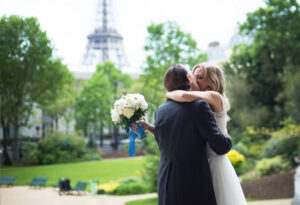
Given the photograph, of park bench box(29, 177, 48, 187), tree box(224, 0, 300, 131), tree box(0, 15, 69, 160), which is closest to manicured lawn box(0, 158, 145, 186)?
park bench box(29, 177, 48, 187)

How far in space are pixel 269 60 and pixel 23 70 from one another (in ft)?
28.3

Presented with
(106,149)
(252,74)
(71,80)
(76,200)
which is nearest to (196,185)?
(76,200)

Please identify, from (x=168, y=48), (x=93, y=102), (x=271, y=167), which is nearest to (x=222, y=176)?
(x=271, y=167)

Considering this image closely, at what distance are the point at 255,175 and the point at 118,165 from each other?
17.1 ft

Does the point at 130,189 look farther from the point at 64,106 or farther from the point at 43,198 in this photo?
the point at 64,106

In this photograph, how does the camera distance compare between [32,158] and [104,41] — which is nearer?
[32,158]

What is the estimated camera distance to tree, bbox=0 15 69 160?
22.0 feet

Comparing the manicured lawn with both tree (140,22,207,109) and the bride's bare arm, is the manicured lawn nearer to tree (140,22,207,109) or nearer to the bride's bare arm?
tree (140,22,207,109)

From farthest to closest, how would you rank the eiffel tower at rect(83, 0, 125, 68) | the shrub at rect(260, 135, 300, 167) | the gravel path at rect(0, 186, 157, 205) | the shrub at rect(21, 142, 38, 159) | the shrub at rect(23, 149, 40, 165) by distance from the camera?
the eiffel tower at rect(83, 0, 125, 68) < the shrub at rect(260, 135, 300, 167) < the shrub at rect(23, 149, 40, 165) < the shrub at rect(21, 142, 38, 159) < the gravel path at rect(0, 186, 157, 205)

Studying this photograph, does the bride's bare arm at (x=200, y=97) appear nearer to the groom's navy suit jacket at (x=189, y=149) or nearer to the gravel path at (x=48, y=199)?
the groom's navy suit jacket at (x=189, y=149)

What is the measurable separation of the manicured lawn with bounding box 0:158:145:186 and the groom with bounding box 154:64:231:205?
6130 mm

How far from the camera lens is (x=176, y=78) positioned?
1.88m

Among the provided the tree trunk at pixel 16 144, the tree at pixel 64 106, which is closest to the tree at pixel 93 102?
the tree at pixel 64 106

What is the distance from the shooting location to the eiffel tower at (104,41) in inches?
606
